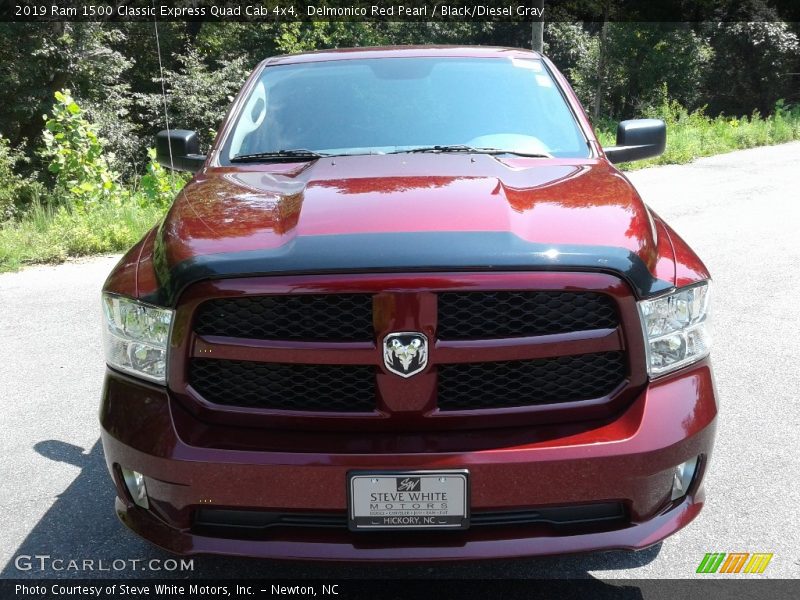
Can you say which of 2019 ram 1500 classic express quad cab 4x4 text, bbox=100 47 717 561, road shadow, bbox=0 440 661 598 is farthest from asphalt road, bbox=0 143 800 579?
2019 ram 1500 classic express quad cab 4x4 text, bbox=100 47 717 561

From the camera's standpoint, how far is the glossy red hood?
242cm

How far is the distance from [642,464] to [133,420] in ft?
4.63

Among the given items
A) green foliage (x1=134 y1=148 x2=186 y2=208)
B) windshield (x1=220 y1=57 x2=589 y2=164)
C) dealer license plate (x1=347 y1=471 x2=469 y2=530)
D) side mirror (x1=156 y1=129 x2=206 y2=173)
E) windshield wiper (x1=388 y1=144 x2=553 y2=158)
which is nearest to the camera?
dealer license plate (x1=347 y1=471 x2=469 y2=530)

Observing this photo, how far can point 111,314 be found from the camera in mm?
2613

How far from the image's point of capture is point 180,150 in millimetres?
4188

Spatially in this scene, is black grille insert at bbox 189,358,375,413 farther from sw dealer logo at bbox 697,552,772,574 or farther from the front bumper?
sw dealer logo at bbox 697,552,772,574

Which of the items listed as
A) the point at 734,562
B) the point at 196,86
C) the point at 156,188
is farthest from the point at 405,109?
the point at 196,86

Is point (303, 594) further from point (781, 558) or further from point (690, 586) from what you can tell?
point (781, 558)

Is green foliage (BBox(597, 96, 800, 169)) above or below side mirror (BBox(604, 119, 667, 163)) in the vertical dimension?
below

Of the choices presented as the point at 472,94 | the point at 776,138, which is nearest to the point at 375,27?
the point at 776,138

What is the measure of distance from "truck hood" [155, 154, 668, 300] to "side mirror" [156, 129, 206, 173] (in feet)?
3.49

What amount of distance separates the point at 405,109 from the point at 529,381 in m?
1.77

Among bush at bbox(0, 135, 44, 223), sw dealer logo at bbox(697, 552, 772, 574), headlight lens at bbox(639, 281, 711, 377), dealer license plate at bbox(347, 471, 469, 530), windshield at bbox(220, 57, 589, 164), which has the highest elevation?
windshield at bbox(220, 57, 589, 164)

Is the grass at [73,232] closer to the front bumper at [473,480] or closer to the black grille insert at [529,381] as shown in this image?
the front bumper at [473,480]
